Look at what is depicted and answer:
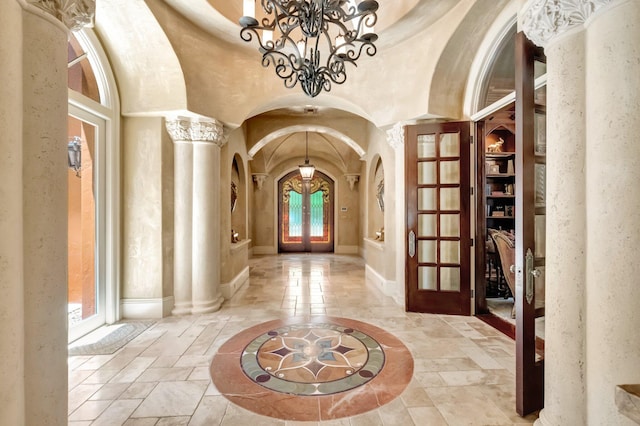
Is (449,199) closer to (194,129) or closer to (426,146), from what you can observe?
(426,146)

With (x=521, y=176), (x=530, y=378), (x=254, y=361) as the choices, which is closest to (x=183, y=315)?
(x=254, y=361)

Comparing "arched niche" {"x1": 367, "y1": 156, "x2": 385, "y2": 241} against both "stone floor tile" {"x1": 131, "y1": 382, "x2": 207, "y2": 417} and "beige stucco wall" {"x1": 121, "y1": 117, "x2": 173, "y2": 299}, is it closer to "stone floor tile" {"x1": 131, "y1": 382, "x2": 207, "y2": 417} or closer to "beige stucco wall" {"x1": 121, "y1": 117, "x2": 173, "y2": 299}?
"beige stucco wall" {"x1": 121, "y1": 117, "x2": 173, "y2": 299}

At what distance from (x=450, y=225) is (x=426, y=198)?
0.49 m

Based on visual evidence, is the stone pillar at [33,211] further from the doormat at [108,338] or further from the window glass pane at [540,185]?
the window glass pane at [540,185]

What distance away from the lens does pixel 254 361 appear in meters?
2.71

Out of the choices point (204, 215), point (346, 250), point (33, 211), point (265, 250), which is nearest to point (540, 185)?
point (33, 211)

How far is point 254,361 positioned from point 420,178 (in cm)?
306

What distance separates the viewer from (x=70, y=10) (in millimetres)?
1432

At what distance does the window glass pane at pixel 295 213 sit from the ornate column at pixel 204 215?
672cm

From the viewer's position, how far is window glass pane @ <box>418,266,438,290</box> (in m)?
4.10

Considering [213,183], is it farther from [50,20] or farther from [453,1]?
[453,1]

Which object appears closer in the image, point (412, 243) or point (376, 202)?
point (412, 243)

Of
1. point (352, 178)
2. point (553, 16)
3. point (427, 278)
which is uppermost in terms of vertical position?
point (352, 178)

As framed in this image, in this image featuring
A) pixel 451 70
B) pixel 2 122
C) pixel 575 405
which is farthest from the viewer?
pixel 451 70
